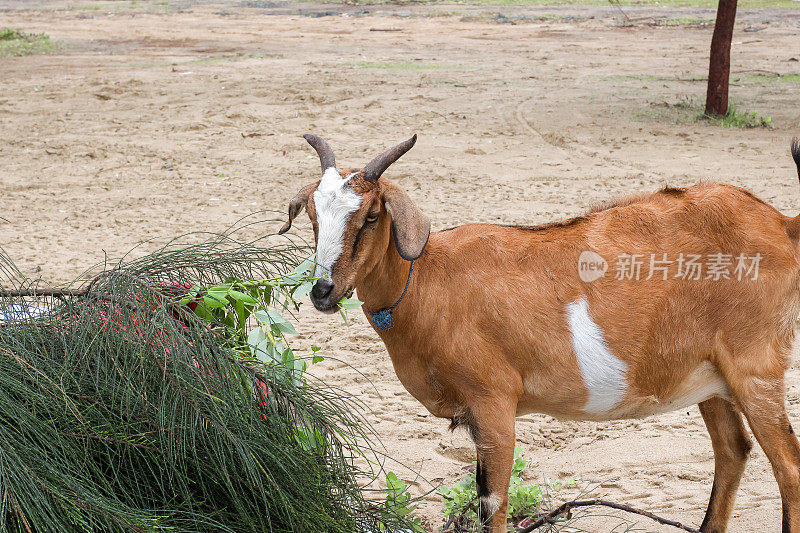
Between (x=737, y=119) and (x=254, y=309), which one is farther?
(x=737, y=119)

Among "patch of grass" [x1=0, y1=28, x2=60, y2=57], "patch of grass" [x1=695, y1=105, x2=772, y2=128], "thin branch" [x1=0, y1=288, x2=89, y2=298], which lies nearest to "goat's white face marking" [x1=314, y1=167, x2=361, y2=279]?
"thin branch" [x1=0, y1=288, x2=89, y2=298]

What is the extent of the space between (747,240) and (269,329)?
1.94 meters

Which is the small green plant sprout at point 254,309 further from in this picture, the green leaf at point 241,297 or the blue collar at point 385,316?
the blue collar at point 385,316

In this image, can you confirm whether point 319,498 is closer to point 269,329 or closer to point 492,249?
point 269,329

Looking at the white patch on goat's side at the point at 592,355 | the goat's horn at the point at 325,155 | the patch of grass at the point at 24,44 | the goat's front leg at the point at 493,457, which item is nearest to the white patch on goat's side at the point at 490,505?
the goat's front leg at the point at 493,457

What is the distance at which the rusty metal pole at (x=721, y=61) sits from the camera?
34.0 feet

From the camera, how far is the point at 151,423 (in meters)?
2.50

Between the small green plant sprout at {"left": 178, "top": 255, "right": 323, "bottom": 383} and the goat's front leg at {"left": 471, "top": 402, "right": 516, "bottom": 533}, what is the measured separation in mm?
719

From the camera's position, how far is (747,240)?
3434 mm

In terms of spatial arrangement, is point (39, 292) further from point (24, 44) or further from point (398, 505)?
point (24, 44)

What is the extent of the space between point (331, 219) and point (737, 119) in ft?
28.6

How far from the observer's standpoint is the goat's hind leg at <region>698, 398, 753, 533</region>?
3771 mm

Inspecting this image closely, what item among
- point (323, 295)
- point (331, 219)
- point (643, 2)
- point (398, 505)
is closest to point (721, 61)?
point (331, 219)

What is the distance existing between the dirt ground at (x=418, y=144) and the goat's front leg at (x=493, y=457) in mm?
680
